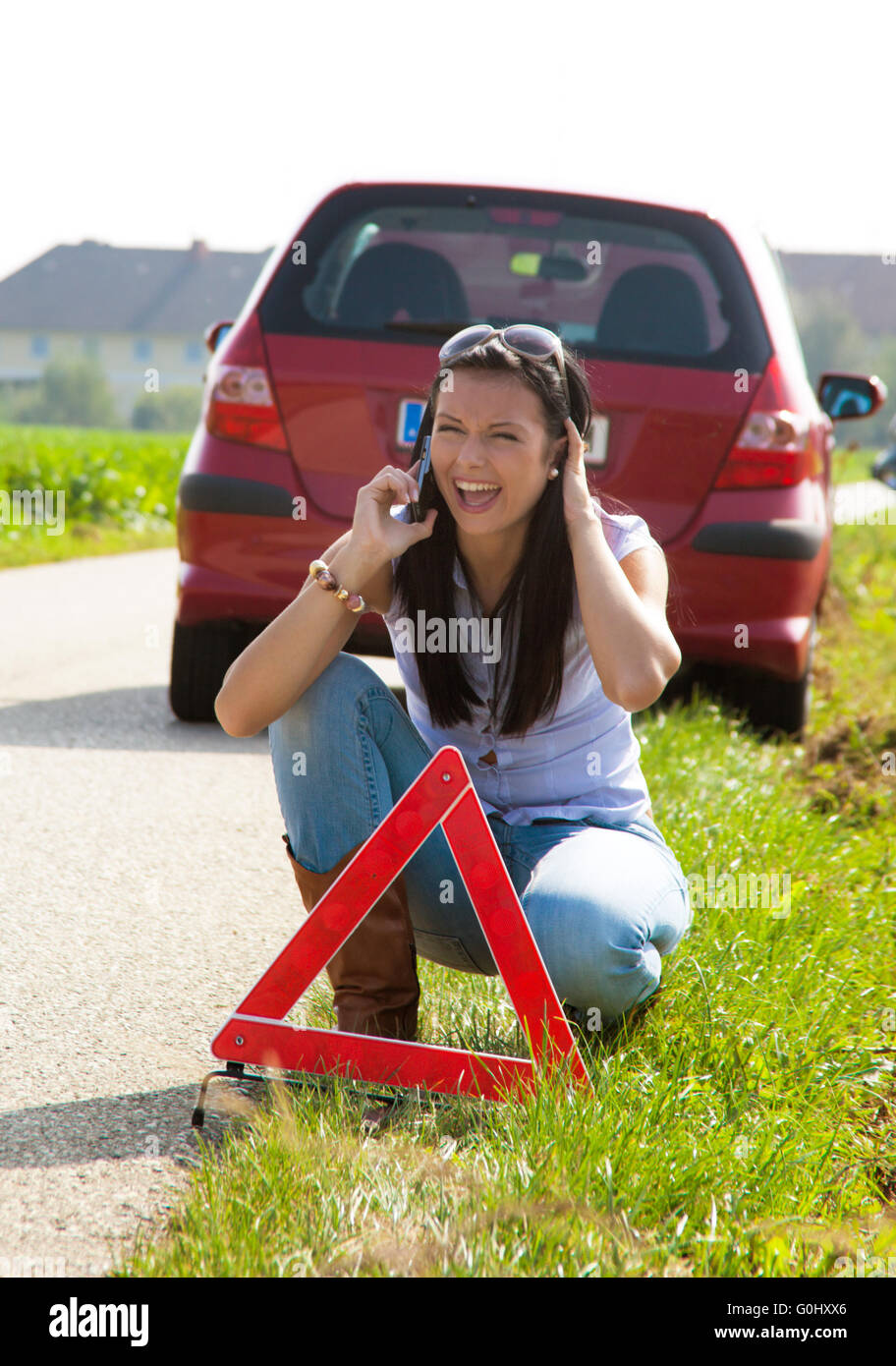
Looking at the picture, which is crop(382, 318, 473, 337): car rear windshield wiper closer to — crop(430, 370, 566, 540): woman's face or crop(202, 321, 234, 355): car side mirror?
crop(202, 321, 234, 355): car side mirror

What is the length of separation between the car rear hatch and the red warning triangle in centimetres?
247

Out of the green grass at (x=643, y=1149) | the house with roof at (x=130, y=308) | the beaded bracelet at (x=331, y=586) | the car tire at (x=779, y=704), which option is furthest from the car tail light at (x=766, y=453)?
the house with roof at (x=130, y=308)

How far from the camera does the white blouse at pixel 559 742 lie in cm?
278

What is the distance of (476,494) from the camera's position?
8.88 ft

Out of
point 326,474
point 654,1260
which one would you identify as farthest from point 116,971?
point 326,474

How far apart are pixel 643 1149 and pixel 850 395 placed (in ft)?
14.2

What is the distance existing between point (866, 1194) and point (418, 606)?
127 cm

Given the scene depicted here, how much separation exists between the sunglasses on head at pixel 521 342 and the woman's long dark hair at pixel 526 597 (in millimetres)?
22

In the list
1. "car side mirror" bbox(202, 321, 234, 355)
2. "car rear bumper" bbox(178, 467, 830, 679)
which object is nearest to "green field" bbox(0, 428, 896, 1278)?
"car rear bumper" bbox(178, 467, 830, 679)

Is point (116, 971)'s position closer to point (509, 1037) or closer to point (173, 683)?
point (509, 1037)

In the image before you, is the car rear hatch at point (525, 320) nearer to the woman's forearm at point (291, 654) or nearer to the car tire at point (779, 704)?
the car tire at point (779, 704)

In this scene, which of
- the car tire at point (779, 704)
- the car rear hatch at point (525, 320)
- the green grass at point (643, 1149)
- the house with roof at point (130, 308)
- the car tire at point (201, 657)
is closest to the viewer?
the green grass at point (643, 1149)

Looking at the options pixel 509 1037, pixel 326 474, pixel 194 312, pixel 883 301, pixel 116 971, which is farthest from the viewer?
pixel 883 301

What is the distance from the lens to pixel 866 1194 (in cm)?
241
